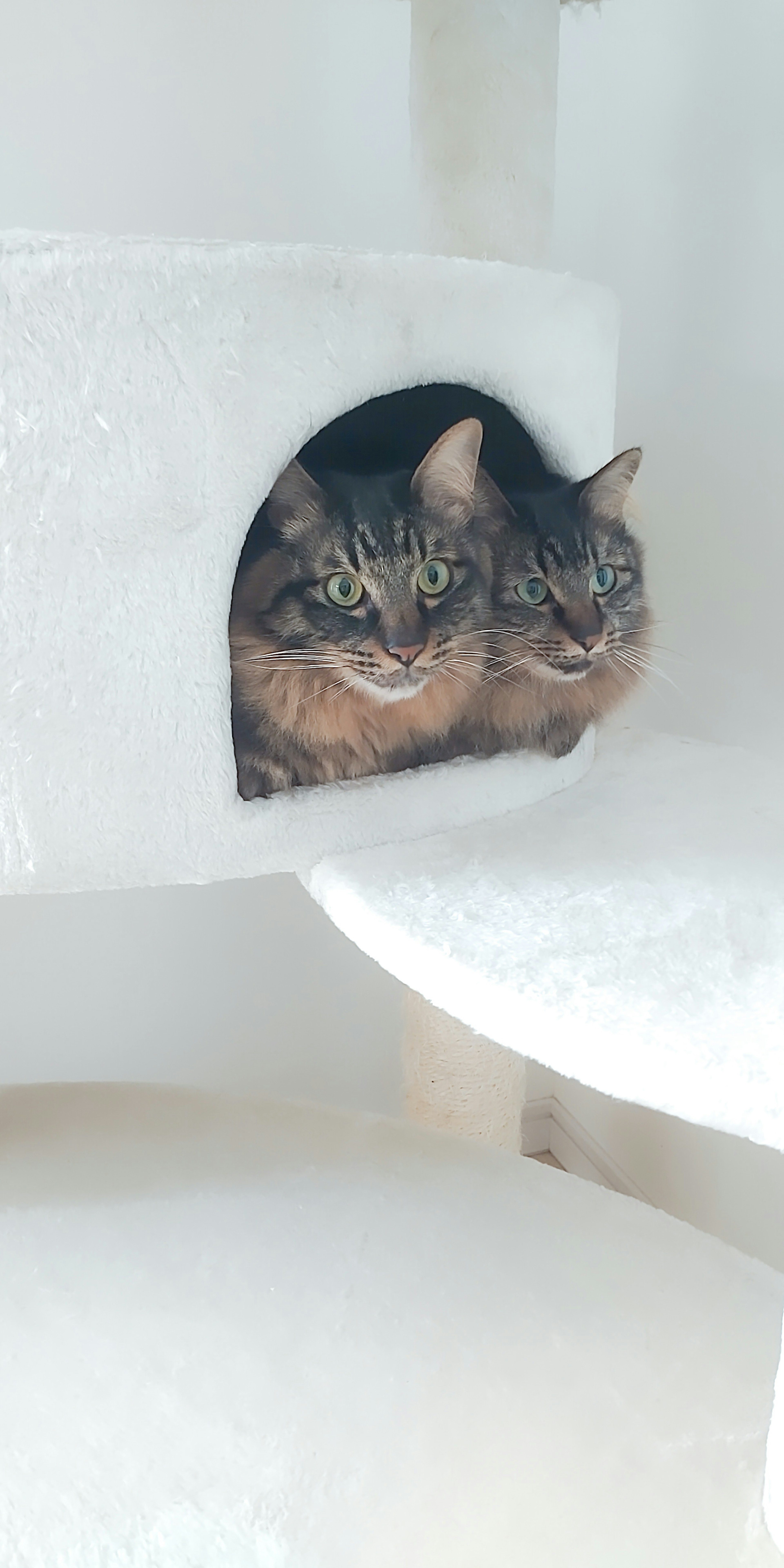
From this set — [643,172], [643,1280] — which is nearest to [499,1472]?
[643,1280]

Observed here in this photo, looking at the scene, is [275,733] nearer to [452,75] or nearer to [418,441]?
[418,441]

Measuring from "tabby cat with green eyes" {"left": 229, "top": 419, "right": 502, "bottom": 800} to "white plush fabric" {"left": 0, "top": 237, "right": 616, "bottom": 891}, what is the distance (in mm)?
64

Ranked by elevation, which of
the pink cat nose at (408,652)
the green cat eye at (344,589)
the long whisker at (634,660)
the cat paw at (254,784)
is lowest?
the cat paw at (254,784)

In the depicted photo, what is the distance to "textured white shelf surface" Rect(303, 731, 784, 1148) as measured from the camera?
2.03 ft

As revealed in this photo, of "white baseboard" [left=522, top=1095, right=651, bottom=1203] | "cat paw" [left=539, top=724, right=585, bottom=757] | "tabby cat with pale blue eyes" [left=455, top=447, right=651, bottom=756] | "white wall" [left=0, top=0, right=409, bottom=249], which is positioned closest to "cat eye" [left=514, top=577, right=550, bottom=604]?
"tabby cat with pale blue eyes" [left=455, top=447, right=651, bottom=756]

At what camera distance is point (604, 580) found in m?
1.05

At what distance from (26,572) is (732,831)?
608 mm

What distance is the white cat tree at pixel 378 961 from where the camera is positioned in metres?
0.75

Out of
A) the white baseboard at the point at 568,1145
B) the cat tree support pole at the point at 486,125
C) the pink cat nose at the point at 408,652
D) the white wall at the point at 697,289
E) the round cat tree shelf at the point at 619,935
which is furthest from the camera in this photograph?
the white baseboard at the point at 568,1145

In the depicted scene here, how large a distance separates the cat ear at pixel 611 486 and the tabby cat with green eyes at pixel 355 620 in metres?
0.12

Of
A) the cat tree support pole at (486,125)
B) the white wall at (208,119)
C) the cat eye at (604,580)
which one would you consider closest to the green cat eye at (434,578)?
the cat eye at (604,580)

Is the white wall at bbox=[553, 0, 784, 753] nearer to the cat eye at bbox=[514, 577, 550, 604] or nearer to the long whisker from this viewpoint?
the long whisker

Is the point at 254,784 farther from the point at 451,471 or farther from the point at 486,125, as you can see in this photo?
the point at 486,125

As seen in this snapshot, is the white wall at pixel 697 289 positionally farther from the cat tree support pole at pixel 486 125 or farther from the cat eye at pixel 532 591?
the cat eye at pixel 532 591
